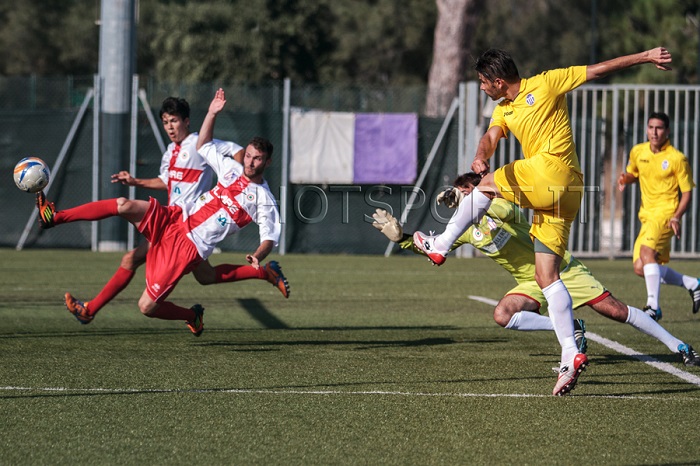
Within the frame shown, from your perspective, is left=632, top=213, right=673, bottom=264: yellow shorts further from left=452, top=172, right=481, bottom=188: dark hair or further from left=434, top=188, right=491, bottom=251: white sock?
left=434, top=188, right=491, bottom=251: white sock

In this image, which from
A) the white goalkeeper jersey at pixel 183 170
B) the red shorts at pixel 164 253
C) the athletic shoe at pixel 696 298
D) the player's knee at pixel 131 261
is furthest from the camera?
the athletic shoe at pixel 696 298

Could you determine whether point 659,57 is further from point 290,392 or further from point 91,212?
point 91,212

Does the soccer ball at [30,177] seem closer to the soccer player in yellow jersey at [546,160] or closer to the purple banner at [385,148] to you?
the soccer player in yellow jersey at [546,160]

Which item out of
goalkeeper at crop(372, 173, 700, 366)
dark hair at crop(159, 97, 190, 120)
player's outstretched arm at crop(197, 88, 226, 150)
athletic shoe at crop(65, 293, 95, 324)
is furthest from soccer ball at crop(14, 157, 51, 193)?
goalkeeper at crop(372, 173, 700, 366)

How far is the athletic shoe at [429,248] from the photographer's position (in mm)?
7155

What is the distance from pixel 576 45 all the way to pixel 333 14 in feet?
34.2

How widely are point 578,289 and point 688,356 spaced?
920 mm

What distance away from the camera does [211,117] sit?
352 inches

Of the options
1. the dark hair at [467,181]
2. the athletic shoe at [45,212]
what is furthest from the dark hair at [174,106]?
the dark hair at [467,181]

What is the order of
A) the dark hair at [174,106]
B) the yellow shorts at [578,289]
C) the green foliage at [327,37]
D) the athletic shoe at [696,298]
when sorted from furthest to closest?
the green foliage at [327,37]
the athletic shoe at [696,298]
the dark hair at [174,106]
the yellow shorts at [578,289]

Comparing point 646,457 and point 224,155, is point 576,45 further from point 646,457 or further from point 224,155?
point 646,457

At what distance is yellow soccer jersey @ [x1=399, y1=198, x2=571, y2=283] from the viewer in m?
7.77

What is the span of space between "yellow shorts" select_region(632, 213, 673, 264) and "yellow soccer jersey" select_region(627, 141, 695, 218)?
7 cm

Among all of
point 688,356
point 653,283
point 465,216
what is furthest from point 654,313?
point 465,216
